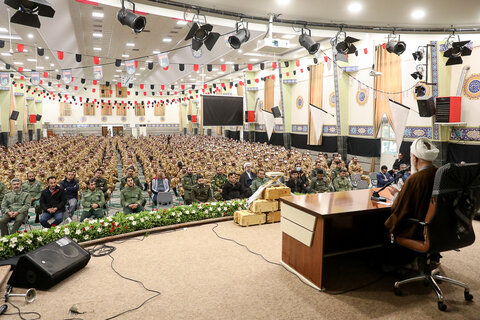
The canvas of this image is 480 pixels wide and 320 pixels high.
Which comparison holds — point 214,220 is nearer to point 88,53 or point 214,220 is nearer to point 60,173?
point 60,173

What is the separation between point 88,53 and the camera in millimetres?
16234

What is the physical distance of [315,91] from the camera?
1599cm

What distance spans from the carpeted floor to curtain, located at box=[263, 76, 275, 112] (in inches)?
662

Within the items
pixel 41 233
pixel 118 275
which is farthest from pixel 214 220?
pixel 41 233

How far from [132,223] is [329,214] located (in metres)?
3.30

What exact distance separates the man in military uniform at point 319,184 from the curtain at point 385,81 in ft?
17.3

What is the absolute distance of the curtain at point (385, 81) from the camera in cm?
1162

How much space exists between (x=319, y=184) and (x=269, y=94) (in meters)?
14.0

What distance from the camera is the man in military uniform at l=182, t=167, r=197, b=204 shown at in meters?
7.13

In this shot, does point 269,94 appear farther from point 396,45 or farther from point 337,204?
point 337,204

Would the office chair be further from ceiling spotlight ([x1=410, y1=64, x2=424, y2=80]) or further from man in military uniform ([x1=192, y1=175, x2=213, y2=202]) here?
ceiling spotlight ([x1=410, y1=64, x2=424, y2=80])

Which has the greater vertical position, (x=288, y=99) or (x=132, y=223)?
(x=288, y=99)

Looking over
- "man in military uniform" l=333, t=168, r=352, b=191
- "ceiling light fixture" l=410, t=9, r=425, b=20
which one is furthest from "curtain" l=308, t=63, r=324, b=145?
"ceiling light fixture" l=410, t=9, r=425, b=20

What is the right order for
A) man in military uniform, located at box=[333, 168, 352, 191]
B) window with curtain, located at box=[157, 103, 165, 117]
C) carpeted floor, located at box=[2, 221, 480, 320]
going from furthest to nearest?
window with curtain, located at box=[157, 103, 165, 117]
man in military uniform, located at box=[333, 168, 352, 191]
carpeted floor, located at box=[2, 221, 480, 320]
